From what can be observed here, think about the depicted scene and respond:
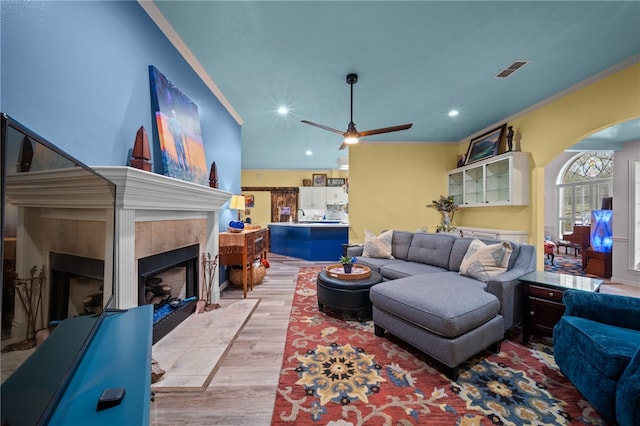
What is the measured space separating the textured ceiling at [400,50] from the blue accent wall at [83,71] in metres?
0.37

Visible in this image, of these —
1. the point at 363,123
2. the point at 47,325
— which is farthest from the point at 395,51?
the point at 47,325

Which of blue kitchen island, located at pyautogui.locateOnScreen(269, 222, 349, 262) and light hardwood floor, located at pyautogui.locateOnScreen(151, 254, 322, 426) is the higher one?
blue kitchen island, located at pyautogui.locateOnScreen(269, 222, 349, 262)

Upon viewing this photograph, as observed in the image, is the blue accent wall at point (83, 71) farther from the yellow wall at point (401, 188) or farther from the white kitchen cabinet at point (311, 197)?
the white kitchen cabinet at point (311, 197)

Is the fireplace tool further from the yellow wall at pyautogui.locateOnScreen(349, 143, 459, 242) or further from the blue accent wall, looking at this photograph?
the yellow wall at pyautogui.locateOnScreen(349, 143, 459, 242)

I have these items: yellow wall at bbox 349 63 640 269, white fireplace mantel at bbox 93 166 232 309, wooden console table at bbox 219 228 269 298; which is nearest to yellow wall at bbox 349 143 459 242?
yellow wall at bbox 349 63 640 269

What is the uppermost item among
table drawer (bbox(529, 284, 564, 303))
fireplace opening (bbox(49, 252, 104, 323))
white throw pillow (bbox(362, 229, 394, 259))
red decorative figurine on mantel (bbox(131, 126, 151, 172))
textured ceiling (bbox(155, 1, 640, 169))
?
textured ceiling (bbox(155, 1, 640, 169))

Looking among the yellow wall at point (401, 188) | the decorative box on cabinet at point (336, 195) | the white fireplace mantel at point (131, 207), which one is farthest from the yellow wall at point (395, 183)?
the white fireplace mantel at point (131, 207)

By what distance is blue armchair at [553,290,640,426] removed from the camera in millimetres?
1099

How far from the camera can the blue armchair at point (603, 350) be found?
3.60 feet

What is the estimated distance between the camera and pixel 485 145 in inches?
161

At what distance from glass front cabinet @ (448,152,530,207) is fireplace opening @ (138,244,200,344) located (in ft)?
14.9

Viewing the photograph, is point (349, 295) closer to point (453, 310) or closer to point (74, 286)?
point (453, 310)

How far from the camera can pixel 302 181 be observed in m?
7.77

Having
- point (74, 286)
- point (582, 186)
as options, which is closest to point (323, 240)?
point (74, 286)
